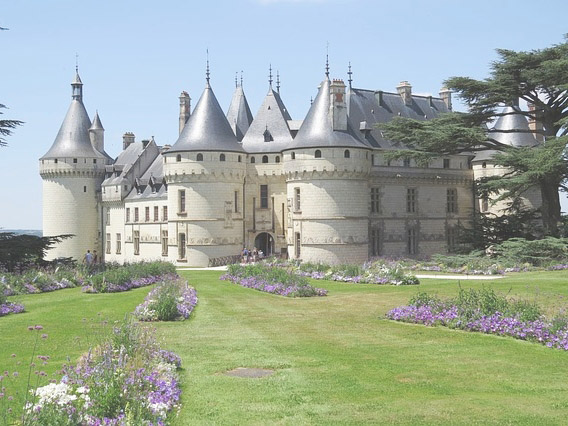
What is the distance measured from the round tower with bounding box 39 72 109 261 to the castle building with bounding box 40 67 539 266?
4582 millimetres

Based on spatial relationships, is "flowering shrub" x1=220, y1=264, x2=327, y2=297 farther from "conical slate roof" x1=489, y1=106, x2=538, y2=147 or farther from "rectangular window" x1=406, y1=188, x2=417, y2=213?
"conical slate roof" x1=489, y1=106, x2=538, y2=147

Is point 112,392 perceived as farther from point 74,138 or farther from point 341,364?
point 74,138

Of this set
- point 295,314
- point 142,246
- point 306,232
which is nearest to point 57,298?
point 295,314

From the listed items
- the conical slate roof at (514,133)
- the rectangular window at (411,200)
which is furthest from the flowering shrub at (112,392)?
the conical slate roof at (514,133)

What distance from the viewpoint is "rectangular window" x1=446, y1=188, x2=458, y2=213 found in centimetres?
5219

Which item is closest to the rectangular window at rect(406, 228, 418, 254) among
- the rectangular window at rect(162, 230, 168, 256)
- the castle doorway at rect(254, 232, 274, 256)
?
the castle doorway at rect(254, 232, 274, 256)

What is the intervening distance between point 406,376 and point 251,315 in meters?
7.73

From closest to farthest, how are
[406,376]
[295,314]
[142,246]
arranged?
[406,376] → [295,314] → [142,246]

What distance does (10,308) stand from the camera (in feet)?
63.8

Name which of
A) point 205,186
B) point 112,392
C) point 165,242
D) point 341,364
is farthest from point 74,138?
point 112,392

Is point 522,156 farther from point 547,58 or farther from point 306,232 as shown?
point 306,232

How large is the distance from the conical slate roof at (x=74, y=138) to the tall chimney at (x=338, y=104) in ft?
86.7

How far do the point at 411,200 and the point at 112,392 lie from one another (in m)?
43.5

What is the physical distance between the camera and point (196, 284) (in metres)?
28.8
